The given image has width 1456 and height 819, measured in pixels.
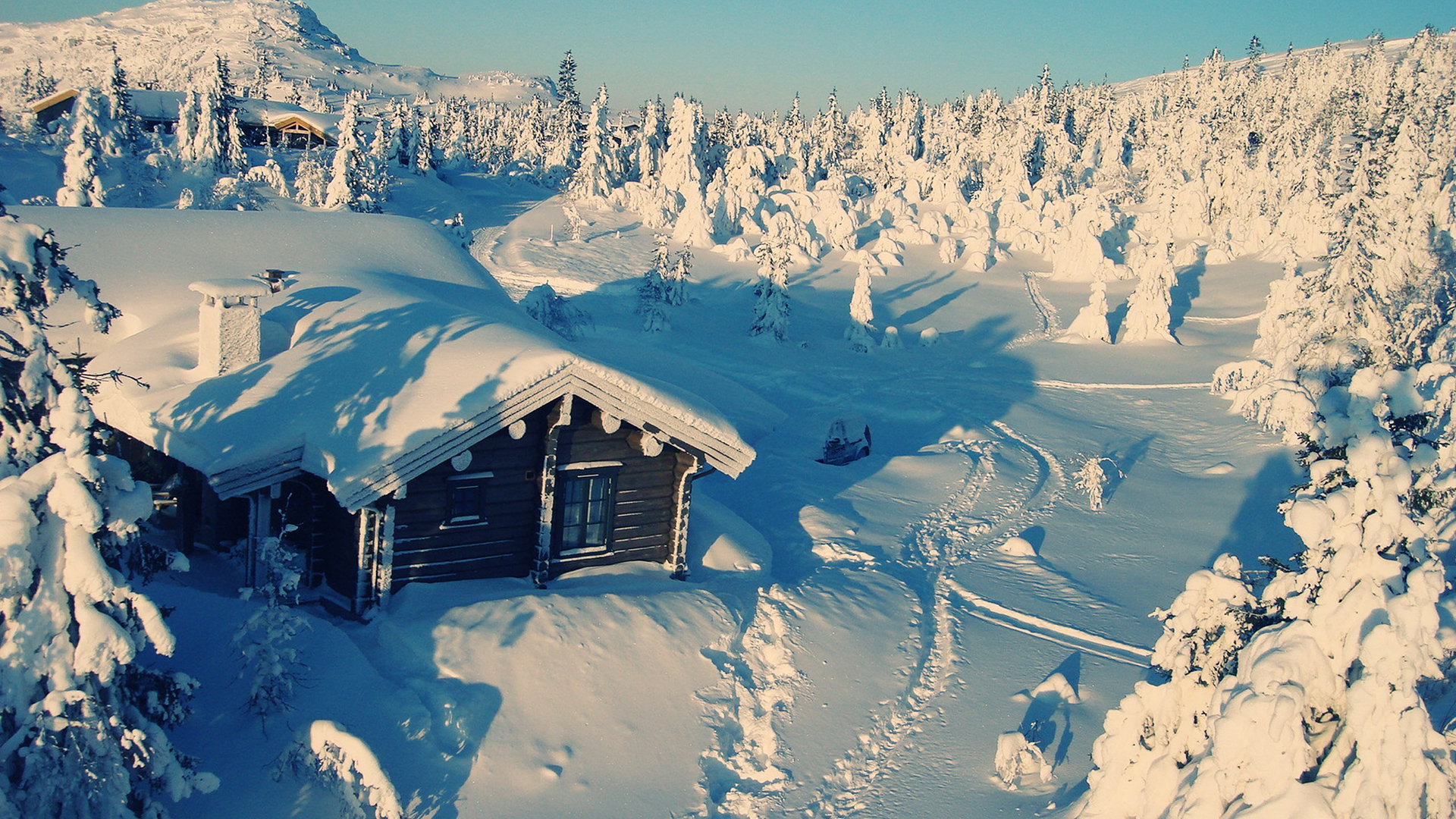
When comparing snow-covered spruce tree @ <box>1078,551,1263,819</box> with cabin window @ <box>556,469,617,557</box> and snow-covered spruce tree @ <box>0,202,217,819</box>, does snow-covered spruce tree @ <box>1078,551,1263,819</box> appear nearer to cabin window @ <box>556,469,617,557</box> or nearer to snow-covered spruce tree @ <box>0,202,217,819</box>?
cabin window @ <box>556,469,617,557</box>

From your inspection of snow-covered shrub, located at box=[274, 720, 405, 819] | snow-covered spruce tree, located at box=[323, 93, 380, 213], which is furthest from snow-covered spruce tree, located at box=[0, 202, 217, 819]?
snow-covered spruce tree, located at box=[323, 93, 380, 213]

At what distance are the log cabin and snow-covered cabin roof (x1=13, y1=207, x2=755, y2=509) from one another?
0.03 metres

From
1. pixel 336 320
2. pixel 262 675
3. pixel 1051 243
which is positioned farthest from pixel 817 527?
pixel 1051 243

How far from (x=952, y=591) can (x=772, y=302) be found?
2296 cm

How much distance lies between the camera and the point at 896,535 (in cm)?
1838

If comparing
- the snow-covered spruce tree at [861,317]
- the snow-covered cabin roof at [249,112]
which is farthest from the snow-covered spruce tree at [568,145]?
the snow-covered spruce tree at [861,317]

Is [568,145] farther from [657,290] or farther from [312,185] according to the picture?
[657,290]

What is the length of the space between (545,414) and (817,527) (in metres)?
7.15

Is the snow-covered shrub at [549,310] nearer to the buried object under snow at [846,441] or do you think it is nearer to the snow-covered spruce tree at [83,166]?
the buried object under snow at [846,441]

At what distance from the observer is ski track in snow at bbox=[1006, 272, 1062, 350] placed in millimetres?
41656

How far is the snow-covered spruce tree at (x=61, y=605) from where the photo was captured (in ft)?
21.5

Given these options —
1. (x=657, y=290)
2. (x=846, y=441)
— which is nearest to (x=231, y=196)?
(x=657, y=290)

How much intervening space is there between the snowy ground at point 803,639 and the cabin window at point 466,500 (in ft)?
3.04

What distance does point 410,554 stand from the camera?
11992 millimetres
